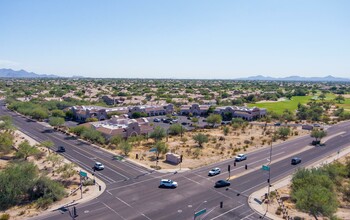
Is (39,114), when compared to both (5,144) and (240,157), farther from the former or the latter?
(240,157)

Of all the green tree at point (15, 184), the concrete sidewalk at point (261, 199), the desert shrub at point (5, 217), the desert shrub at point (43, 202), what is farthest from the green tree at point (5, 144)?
the concrete sidewalk at point (261, 199)

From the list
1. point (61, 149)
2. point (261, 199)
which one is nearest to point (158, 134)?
point (61, 149)

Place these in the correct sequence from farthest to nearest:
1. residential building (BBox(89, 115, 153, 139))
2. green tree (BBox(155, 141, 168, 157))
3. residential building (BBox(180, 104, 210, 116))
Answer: residential building (BBox(180, 104, 210, 116)) → residential building (BBox(89, 115, 153, 139)) → green tree (BBox(155, 141, 168, 157))

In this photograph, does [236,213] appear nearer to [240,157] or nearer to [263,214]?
[263,214]

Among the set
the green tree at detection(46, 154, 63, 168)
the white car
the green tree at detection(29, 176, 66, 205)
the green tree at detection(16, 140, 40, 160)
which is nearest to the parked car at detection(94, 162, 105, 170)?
the green tree at detection(46, 154, 63, 168)

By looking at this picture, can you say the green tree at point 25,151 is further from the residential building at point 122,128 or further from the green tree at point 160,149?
the green tree at point 160,149

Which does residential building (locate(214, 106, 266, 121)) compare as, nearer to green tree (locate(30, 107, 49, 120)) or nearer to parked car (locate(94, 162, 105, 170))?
green tree (locate(30, 107, 49, 120))

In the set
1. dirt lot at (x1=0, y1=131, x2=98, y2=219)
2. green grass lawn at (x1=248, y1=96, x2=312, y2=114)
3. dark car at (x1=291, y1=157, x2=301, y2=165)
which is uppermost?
dirt lot at (x1=0, y1=131, x2=98, y2=219)
